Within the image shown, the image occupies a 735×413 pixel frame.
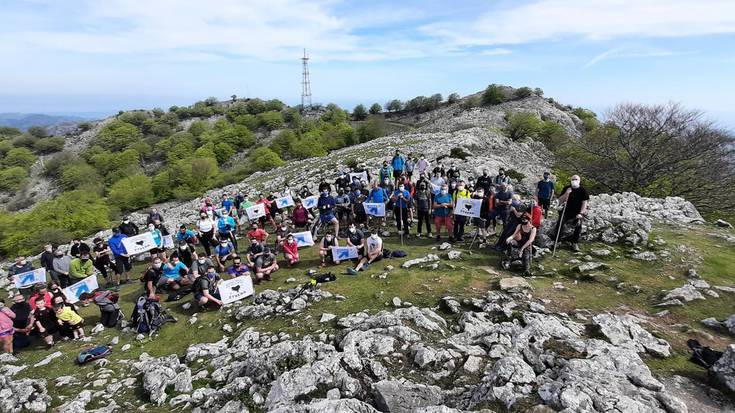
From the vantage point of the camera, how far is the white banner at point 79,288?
14.1 metres

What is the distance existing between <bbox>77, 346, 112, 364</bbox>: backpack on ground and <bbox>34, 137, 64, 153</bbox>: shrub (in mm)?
114497

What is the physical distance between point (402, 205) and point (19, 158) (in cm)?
10736

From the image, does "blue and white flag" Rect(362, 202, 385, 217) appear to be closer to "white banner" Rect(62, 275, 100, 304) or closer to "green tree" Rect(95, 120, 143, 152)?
"white banner" Rect(62, 275, 100, 304)

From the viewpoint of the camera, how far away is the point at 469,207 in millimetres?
15570

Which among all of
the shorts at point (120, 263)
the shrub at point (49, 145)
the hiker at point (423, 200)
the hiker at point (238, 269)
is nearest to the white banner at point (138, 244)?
the shorts at point (120, 263)

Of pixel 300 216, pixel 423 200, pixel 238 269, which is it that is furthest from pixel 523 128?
pixel 238 269

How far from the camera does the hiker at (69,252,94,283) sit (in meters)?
15.1

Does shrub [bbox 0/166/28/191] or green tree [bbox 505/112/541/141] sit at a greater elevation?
green tree [bbox 505/112/541/141]

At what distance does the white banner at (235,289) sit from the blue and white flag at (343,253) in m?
3.46

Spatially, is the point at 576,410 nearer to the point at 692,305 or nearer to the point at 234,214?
the point at 692,305

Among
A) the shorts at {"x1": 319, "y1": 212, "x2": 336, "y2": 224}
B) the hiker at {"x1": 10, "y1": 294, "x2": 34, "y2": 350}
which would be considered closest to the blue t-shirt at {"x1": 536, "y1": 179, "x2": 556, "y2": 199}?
the shorts at {"x1": 319, "y1": 212, "x2": 336, "y2": 224}

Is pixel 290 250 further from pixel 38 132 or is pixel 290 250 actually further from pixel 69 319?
pixel 38 132

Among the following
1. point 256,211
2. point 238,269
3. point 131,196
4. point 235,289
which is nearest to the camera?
point 235,289

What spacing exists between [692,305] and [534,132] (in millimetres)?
50775
